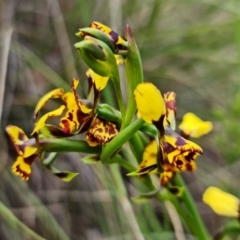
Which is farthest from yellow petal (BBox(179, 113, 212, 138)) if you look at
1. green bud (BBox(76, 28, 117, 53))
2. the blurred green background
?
the blurred green background

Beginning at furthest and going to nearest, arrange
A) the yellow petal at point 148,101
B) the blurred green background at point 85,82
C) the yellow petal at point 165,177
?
the blurred green background at point 85,82, the yellow petal at point 165,177, the yellow petal at point 148,101

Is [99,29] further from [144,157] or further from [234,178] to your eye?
[234,178]

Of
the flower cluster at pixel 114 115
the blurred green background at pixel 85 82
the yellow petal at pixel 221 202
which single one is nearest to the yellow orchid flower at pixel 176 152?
the flower cluster at pixel 114 115

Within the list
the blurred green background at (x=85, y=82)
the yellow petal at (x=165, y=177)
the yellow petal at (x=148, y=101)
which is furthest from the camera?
the blurred green background at (x=85, y=82)

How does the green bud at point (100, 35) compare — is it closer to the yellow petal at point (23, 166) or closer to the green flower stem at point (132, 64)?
the green flower stem at point (132, 64)

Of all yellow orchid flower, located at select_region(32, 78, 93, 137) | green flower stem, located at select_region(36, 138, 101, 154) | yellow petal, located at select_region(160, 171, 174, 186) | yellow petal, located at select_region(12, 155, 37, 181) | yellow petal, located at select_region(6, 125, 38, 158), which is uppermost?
yellow orchid flower, located at select_region(32, 78, 93, 137)

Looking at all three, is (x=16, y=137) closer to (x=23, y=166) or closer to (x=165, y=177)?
(x=23, y=166)

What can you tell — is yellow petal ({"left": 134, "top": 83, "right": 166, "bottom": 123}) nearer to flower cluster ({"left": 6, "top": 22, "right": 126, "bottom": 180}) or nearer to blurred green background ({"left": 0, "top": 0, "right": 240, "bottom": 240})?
flower cluster ({"left": 6, "top": 22, "right": 126, "bottom": 180})
